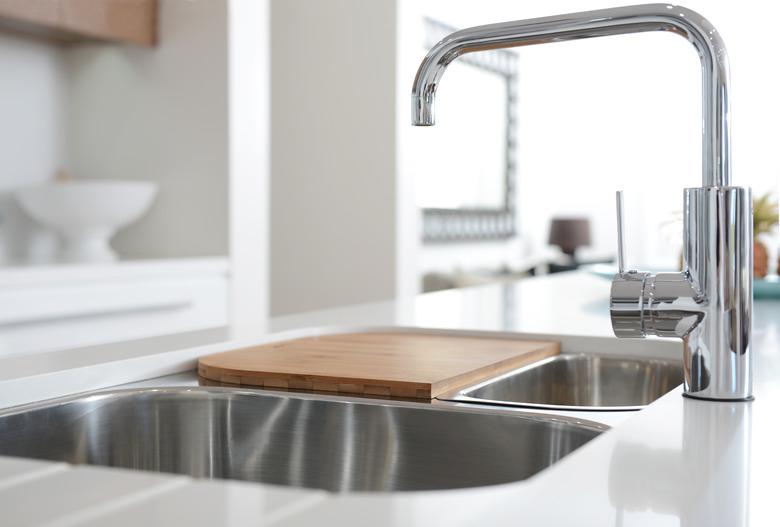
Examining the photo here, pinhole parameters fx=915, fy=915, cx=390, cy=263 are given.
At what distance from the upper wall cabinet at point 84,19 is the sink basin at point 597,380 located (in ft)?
7.20

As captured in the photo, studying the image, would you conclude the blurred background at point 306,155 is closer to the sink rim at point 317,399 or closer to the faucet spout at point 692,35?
the sink rim at point 317,399

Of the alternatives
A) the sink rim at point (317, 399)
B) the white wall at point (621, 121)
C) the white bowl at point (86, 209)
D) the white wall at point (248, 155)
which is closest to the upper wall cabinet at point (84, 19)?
the white wall at point (248, 155)

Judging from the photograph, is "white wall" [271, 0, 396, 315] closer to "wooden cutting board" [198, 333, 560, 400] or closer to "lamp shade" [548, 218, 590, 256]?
"lamp shade" [548, 218, 590, 256]

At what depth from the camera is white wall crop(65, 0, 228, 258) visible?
126 inches

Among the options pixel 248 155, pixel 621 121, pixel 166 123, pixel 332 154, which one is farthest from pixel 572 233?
pixel 166 123

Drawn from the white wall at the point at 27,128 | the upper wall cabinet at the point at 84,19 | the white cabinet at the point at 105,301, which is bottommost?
the white cabinet at the point at 105,301

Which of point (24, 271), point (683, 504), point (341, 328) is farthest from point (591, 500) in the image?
point (24, 271)

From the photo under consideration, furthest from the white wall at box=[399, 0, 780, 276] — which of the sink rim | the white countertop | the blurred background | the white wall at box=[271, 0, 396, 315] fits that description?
the white countertop

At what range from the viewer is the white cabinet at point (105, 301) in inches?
96.1

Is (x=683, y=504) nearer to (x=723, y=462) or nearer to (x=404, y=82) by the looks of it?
(x=723, y=462)

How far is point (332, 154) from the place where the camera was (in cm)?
435

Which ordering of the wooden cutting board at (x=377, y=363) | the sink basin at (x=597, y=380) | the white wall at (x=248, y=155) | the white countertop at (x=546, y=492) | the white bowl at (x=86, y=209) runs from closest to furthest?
the white countertop at (x=546, y=492) < the wooden cutting board at (x=377, y=363) < the sink basin at (x=597, y=380) < the white bowl at (x=86, y=209) < the white wall at (x=248, y=155)

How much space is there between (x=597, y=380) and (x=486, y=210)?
5065 millimetres

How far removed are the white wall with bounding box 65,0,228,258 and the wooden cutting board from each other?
204 cm
